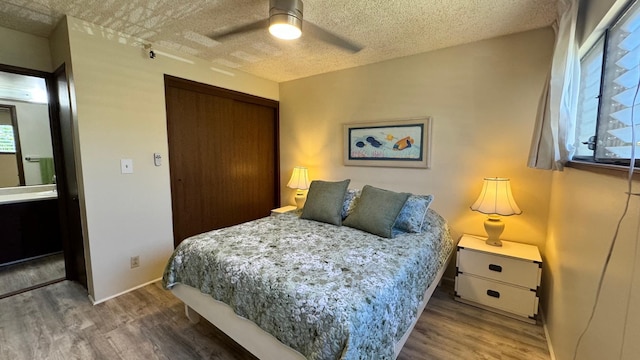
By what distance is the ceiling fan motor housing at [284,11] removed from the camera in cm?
163

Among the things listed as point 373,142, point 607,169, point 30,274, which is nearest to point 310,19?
point 373,142

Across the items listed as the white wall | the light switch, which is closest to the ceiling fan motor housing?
the white wall

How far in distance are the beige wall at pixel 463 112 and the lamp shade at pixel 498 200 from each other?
0.75 feet

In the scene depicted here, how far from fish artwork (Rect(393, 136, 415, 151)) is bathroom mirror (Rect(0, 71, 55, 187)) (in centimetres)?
429

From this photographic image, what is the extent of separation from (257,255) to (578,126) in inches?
94.6

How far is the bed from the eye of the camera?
1.17 metres

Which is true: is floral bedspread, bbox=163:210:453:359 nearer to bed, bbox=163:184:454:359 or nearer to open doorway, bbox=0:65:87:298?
bed, bbox=163:184:454:359

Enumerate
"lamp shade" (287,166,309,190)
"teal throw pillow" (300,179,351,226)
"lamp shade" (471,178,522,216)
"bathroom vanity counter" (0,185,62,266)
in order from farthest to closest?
"lamp shade" (287,166,309,190) → "bathroom vanity counter" (0,185,62,266) → "teal throw pillow" (300,179,351,226) → "lamp shade" (471,178,522,216)

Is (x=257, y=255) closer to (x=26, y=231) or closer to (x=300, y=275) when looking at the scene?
(x=300, y=275)

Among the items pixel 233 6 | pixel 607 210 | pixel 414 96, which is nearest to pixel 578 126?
pixel 607 210

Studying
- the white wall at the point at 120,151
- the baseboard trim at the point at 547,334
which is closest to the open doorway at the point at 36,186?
the white wall at the point at 120,151

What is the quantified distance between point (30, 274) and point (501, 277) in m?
4.72

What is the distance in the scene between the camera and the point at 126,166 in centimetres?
242

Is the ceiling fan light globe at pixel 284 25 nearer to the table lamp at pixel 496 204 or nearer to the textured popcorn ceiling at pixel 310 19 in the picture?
the textured popcorn ceiling at pixel 310 19
